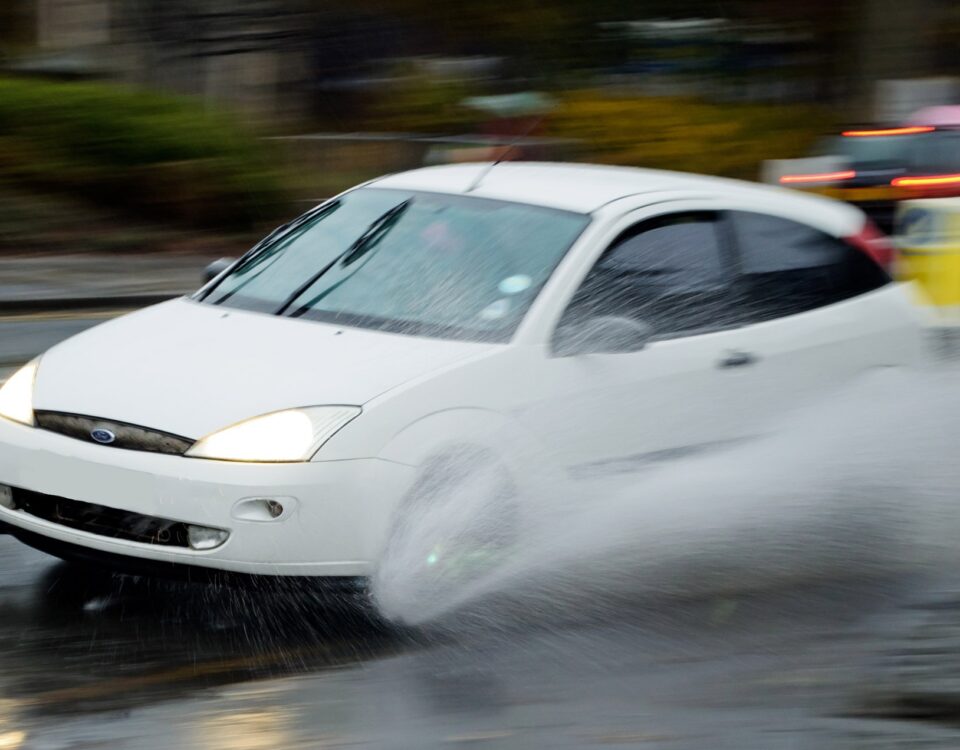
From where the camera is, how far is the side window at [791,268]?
20.9ft

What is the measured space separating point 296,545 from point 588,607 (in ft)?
3.58

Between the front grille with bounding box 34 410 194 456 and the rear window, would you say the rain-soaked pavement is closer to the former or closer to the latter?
the front grille with bounding box 34 410 194 456

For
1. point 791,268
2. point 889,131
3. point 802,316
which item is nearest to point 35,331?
point 791,268

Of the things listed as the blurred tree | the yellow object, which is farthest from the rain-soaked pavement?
the blurred tree

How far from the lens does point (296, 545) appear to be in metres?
5.05

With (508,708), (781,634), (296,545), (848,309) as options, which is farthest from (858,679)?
(848,309)

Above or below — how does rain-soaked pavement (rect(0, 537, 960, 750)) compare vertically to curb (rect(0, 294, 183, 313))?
above

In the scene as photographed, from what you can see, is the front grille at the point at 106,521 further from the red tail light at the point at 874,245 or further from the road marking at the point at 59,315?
the road marking at the point at 59,315

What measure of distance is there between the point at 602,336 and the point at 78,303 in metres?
9.18

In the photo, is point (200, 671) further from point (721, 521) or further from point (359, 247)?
point (721, 521)

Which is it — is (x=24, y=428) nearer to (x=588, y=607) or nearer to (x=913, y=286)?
(x=588, y=607)

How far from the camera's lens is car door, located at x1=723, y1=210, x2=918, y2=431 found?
6242 mm

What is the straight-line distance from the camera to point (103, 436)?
17.0 ft

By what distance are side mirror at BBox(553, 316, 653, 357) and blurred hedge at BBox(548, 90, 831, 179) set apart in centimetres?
1656
